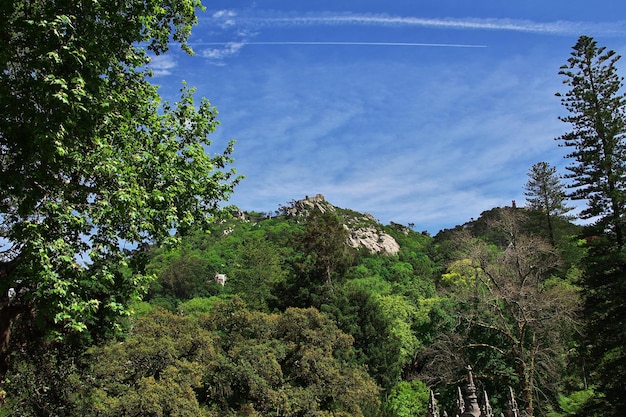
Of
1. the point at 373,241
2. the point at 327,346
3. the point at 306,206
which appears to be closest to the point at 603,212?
the point at 327,346

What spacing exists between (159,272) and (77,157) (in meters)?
7.29

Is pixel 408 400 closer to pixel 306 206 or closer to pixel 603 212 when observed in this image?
pixel 603 212

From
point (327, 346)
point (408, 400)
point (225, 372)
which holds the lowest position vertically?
point (408, 400)

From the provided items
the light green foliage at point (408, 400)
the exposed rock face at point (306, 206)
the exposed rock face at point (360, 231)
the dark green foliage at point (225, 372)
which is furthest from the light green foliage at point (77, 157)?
the exposed rock face at point (306, 206)

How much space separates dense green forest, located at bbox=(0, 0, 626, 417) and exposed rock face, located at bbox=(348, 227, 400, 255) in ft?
137

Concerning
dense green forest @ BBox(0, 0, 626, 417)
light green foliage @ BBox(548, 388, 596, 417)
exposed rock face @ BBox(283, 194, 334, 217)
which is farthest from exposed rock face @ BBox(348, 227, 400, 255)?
light green foliage @ BBox(548, 388, 596, 417)

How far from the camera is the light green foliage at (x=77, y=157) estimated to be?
5.85 meters

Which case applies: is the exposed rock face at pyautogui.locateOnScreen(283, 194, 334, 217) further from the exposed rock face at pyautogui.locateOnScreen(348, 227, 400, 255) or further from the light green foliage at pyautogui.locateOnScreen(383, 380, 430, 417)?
the light green foliage at pyautogui.locateOnScreen(383, 380, 430, 417)

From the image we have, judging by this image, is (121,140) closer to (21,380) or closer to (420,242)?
(21,380)

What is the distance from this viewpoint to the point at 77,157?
6.12m

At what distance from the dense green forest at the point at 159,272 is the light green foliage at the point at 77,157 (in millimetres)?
31

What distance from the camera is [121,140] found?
7.24 metres

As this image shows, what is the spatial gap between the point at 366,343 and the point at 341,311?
2716mm

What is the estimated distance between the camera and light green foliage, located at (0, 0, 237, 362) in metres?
5.85
